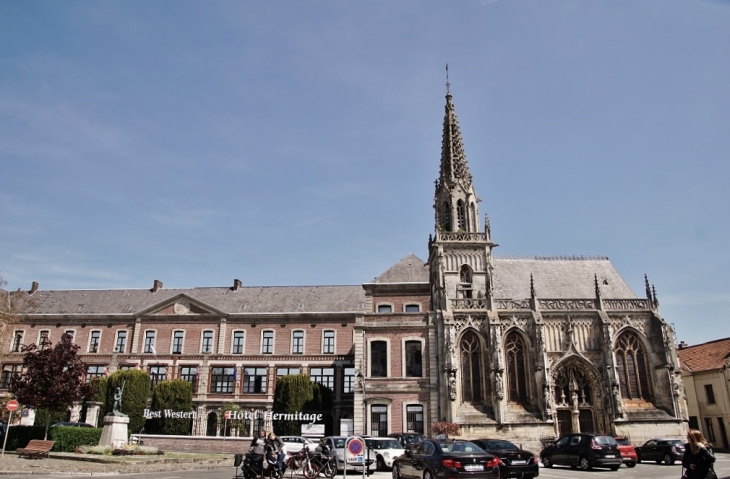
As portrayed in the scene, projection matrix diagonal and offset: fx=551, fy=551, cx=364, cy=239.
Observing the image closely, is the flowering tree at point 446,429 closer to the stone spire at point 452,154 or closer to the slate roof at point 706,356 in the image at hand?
the stone spire at point 452,154

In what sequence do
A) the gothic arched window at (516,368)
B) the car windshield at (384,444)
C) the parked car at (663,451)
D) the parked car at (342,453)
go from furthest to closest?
the gothic arched window at (516,368)
the parked car at (663,451)
the car windshield at (384,444)
the parked car at (342,453)

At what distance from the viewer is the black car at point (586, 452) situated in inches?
800

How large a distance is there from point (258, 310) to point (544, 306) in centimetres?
2258

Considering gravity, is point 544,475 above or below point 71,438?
below

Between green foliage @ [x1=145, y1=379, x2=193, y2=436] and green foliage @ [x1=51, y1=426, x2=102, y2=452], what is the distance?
525 inches

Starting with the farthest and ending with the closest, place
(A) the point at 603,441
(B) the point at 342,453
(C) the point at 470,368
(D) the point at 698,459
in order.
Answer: (C) the point at 470,368, (A) the point at 603,441, (B) the point at 342,453, (D) the point at 698,459

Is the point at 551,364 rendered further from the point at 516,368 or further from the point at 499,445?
the point at 499,445

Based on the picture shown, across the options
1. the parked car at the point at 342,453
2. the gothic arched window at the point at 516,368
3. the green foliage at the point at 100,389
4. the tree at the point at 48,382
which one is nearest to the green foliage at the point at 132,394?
the green foliage at the point at 100,389

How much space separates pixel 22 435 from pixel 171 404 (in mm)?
12306

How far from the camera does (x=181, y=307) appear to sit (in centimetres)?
4459

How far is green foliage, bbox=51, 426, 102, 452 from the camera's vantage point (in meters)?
24.5

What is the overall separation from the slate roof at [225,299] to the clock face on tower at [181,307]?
0.75 metres

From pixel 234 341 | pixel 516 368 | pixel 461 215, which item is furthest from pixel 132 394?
pixel 461 215

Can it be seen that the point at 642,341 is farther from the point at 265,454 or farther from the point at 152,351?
the point at 152,351
